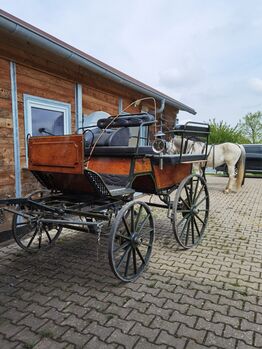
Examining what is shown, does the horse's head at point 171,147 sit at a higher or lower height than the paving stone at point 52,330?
higher

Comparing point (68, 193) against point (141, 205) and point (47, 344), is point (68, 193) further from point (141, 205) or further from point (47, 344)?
point (47, 344)

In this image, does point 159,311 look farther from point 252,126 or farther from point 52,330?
point 252,126

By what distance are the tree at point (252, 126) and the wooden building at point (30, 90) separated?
27.6 m

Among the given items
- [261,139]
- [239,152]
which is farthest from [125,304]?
[261,139]

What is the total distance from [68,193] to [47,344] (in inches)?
62.6

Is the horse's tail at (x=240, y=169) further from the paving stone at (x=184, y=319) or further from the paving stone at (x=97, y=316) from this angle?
the paving stone at (x=97, y=316)

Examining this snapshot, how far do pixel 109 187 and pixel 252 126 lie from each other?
30.2m

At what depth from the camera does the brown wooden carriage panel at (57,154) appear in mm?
2436

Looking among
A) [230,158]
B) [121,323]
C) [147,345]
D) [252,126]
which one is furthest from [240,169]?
[252,126]

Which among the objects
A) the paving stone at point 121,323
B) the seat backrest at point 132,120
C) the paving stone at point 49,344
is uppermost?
the seat backrest at point 132,120

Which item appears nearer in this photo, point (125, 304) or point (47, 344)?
point (47, 344)

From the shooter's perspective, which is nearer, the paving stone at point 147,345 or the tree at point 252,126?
the paving stone at point 147,345

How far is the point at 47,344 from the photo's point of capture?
76.9 inches

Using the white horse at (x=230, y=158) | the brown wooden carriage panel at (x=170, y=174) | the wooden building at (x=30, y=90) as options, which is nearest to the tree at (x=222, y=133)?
the white horse at (x=230, y=158)
